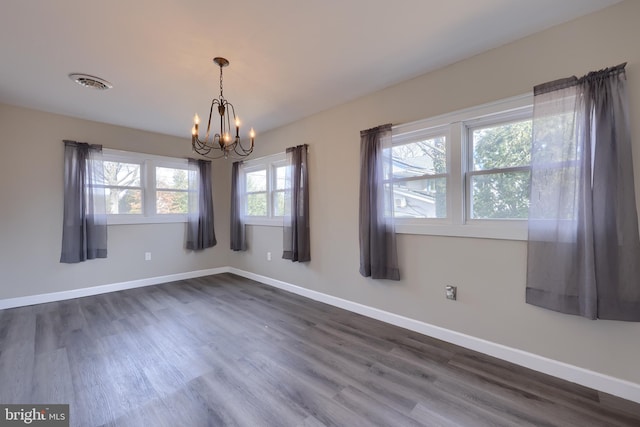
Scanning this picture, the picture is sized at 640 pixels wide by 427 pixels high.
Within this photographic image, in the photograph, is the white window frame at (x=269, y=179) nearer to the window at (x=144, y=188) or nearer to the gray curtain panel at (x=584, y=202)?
the window at (x=144, y=188)

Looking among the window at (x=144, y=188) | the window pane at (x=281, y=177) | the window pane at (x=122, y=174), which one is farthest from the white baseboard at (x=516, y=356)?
the window pane at (x=122, y=174)

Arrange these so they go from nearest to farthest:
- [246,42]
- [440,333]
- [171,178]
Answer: [246,42] < [440,333] < [171,178]

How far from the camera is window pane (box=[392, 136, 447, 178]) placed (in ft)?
8.72

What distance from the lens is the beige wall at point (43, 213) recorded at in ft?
11.3

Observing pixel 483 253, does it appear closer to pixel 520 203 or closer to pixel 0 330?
pixel 520 203

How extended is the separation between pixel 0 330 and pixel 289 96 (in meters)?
3.93

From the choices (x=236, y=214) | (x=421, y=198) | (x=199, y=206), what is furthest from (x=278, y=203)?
(x=421, y=198)

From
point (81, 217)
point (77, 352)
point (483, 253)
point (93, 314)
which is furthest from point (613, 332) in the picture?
point (81, 217)

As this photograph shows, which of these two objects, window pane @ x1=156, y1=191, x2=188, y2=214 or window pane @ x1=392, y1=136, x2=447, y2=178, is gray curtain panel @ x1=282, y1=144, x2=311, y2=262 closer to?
window pane @ x1=392, y1=136, x2=447, y2=178

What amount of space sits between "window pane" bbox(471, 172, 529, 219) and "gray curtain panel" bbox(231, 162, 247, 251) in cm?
382

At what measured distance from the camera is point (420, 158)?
2805 millimetres

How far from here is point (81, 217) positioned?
3.80 meters

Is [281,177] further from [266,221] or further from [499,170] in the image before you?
[499,170]

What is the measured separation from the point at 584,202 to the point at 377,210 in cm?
161
